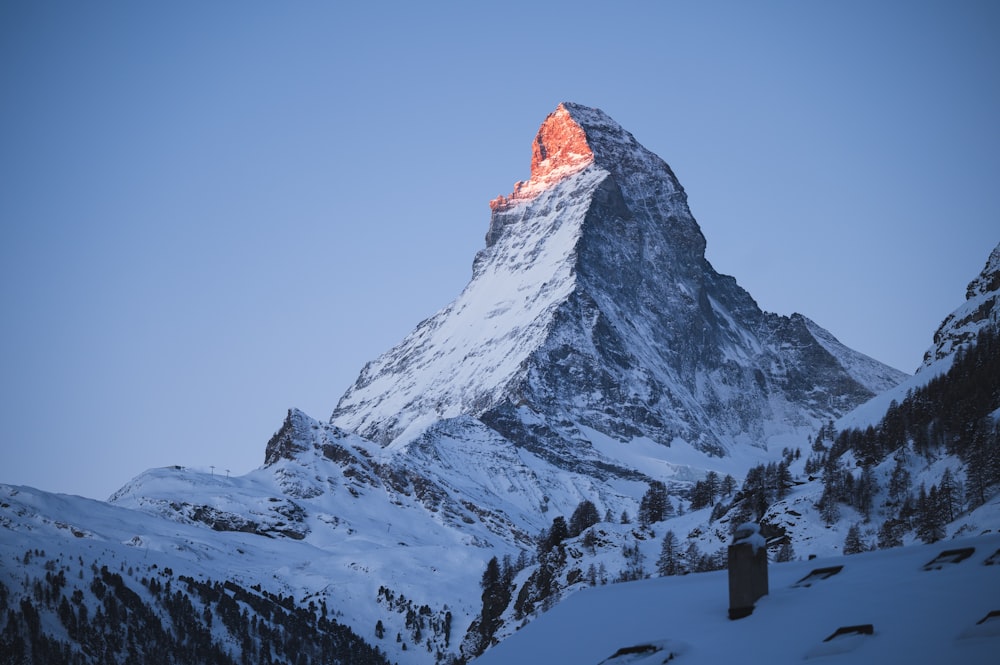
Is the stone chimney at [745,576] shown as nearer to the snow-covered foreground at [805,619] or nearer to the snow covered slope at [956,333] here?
the snow-covered foreground at [805,619]

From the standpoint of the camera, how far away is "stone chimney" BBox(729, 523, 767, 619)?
33031 mm

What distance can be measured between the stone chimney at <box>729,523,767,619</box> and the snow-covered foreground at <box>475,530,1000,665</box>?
34 centimetres

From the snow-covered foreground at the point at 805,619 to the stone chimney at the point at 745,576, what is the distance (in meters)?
0.34

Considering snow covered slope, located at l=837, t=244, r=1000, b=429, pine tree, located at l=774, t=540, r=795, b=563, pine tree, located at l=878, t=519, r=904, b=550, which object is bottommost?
pine tree, located at l=774, t=540, r=795, b=563

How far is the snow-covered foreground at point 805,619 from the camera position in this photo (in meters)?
26.2

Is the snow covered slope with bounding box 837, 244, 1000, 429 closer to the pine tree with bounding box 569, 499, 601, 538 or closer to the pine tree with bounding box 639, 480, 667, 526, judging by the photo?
the pine tree with bounding box 639, 480, 667, 526

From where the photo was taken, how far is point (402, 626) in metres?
182

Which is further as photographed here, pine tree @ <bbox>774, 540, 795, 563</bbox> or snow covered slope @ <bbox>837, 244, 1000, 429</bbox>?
snow covered slope @ <bbox>837, 244, 1000, 429</bbox>

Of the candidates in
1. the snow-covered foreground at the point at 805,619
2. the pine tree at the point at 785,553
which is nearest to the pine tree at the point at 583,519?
the pine tree at the point at 785,553

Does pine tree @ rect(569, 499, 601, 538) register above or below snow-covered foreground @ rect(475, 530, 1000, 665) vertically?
above

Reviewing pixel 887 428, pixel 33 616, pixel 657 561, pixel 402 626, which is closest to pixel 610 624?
pixel 657 561

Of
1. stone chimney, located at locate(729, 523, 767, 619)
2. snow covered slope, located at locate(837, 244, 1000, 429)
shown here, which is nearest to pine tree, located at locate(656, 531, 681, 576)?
snow covered slope, located at locate(837, 244, 1000, 429)

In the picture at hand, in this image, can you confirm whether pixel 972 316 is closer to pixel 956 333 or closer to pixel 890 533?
pixel 956 333

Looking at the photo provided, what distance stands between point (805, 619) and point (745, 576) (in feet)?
9.69
